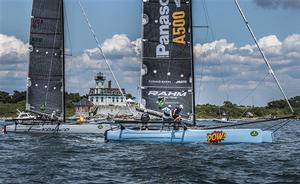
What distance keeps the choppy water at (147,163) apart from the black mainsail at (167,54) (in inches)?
158

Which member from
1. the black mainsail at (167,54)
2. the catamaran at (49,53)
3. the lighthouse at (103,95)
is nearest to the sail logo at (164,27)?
the black mainsail at (167,54)

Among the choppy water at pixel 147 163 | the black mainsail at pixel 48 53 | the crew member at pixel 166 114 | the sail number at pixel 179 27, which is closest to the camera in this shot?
the choppy water at pixel 147 163

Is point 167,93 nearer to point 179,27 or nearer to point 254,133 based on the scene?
point 179,27

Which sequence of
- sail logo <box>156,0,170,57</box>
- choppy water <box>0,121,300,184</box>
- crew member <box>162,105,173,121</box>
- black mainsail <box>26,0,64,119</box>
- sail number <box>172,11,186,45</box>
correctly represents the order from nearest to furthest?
choppy water <box>0,121,300,184</box>
crew member <box>162,105,173,121</box>
sail number <box>172,11,186,45</box>
sail logo <box>156,0,170,57</box>
black mainsail <box>26,0,64,119</box>

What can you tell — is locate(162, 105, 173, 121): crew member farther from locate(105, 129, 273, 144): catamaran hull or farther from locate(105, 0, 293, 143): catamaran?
locate(105, 129, 273, 144): catamaran hull

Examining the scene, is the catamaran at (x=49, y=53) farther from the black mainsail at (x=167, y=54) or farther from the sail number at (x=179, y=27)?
the sail number at (x=179, y=27)

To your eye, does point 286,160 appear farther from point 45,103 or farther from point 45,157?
point 45,103

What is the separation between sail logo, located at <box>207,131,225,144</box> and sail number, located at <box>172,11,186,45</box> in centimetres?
633

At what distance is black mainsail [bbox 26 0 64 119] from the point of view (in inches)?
1754

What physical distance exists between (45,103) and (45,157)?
20.5 m

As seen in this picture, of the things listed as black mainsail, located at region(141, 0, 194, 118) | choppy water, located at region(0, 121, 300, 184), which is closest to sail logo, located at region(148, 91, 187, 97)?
black mainsail, located at region(141, 0, 194, 118)

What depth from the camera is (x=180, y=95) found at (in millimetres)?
32188

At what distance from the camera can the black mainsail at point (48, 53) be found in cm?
4456

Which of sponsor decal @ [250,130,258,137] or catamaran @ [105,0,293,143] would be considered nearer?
sponsor decal @ [250,130,258,137]
